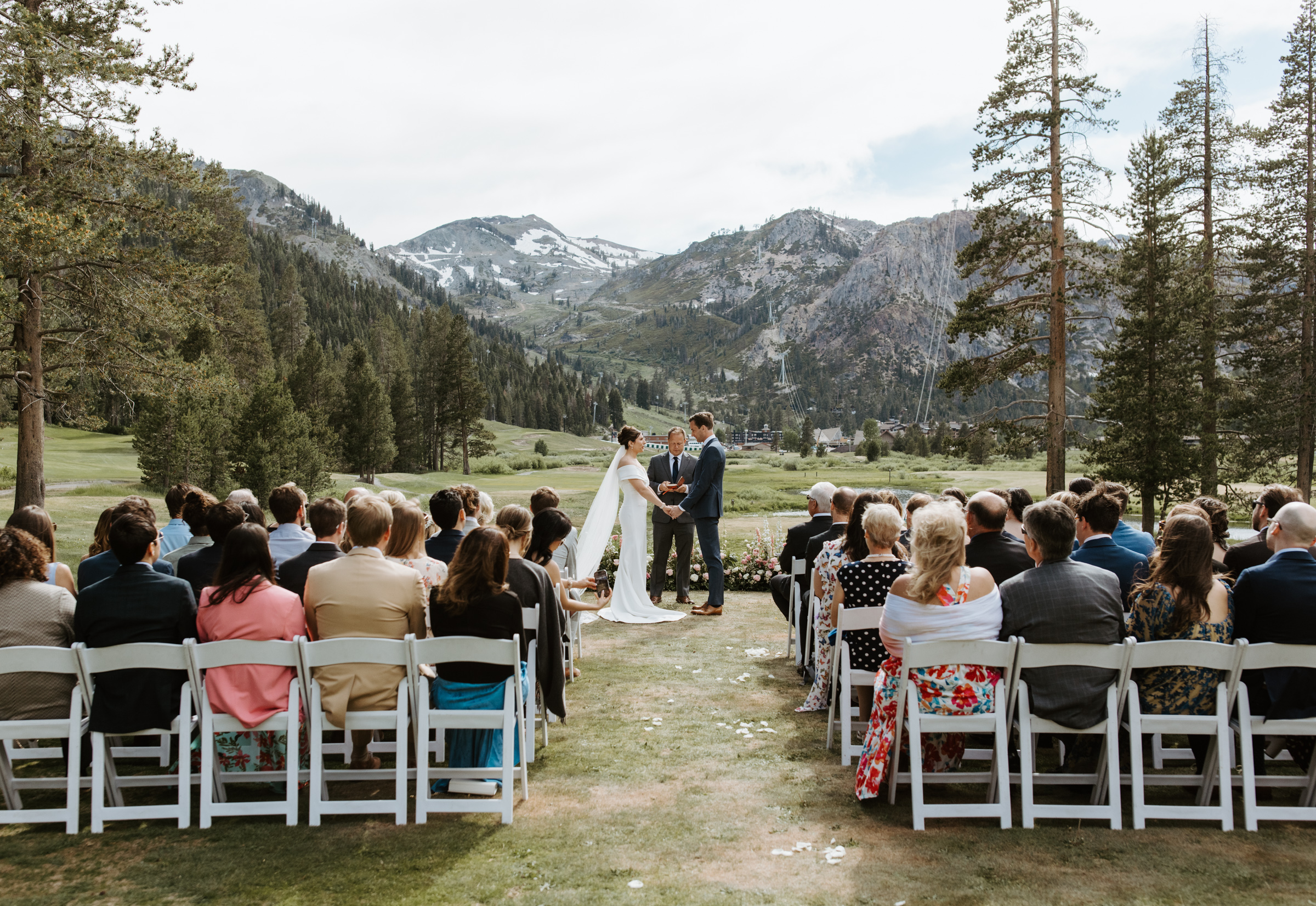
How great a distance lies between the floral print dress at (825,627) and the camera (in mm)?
6258

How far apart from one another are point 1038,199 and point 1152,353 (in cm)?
595

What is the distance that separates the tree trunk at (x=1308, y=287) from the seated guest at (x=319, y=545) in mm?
26871

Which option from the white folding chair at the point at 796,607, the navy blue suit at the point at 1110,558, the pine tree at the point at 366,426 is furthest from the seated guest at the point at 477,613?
the pine tree at the point at 366,426

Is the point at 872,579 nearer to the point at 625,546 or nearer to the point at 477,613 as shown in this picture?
the point at 477,613

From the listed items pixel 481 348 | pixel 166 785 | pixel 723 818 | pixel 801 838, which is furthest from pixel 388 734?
pixel 481 348

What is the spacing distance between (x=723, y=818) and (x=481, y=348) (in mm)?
145962

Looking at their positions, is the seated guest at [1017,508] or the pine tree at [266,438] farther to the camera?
the pine tree at [266,438]

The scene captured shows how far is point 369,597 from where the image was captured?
4.51 metres

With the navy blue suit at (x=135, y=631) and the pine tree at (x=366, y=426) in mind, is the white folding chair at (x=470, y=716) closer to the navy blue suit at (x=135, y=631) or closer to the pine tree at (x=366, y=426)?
the navy blue suit at (x=135, y=631)

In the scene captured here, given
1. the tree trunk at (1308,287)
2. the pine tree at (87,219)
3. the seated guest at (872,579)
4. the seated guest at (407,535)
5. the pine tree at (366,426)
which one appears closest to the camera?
the seated guest at (407,535)

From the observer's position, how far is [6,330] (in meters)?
17.3

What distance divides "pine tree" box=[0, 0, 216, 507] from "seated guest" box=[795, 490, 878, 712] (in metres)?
14.1

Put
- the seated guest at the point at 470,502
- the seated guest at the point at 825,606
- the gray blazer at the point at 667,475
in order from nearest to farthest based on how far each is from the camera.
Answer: the seated guest at the point at 825,606 < the seated guest at the point at 470,502 < the gray blazer at the point at 667,475

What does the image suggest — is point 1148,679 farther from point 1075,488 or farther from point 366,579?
point 366,579
